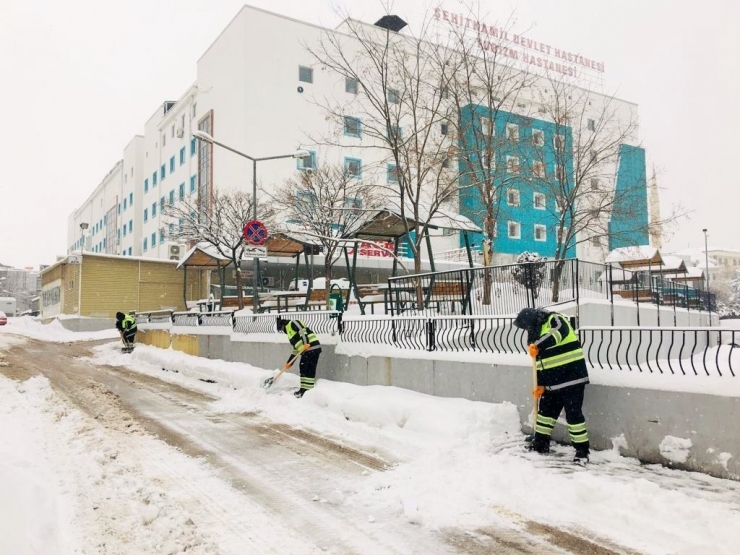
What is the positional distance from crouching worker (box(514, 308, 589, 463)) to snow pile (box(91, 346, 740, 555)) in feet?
1.01

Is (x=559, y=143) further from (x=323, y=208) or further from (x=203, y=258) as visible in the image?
(x=203, y=258)

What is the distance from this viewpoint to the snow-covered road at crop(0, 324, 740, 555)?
12.6 ft

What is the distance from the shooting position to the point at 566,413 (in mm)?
5699

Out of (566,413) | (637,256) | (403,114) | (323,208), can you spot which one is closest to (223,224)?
(323,208)

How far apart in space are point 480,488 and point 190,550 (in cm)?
244

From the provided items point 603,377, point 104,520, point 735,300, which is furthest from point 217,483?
point 735,300

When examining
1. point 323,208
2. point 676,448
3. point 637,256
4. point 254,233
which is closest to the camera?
point 676,448

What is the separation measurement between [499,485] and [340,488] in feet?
4.70

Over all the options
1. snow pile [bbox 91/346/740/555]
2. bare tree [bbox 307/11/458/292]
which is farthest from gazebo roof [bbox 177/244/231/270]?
snow pile [bbox 91/346/740/555]

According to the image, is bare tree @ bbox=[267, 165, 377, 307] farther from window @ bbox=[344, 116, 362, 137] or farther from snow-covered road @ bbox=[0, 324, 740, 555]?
snow-covered road @ bbox=[0, 324, 740, 555]

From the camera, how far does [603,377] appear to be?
592cm

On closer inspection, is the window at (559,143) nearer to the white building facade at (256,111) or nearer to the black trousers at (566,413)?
the black trousers at (566,413)

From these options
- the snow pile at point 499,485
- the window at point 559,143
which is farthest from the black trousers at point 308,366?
the window at point 559,143

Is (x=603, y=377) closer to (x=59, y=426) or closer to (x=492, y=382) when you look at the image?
(x=492, y=382)
